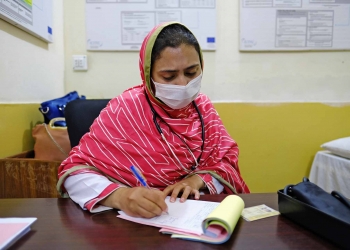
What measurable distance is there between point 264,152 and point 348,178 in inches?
22.2

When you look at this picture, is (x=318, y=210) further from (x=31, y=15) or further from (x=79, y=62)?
(x=79, y=62)

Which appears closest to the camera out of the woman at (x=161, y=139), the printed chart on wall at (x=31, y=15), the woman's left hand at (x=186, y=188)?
the woman's left hand at (x=186, y=188)

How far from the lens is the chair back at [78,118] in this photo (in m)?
1.18

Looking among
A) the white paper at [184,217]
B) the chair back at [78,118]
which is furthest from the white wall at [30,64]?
the white paper at [184,217]

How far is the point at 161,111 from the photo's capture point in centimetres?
103

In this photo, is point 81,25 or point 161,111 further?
point 81,25

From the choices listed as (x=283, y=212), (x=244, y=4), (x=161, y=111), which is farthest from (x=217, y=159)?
(x=244, y=4)

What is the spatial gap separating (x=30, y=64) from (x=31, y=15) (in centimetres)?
27

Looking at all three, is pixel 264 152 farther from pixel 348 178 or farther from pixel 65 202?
pixel 65 202

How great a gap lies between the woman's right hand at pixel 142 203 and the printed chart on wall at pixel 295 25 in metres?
1.66

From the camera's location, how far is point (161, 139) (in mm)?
982

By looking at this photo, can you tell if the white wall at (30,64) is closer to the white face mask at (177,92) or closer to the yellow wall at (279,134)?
the white face mask at (177,92)

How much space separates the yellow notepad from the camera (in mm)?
547

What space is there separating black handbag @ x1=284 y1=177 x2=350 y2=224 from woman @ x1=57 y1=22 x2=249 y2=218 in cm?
29
